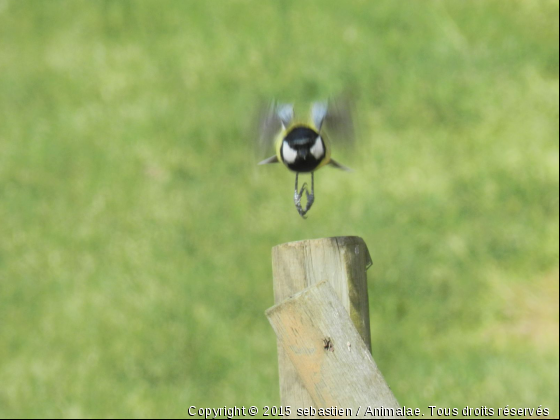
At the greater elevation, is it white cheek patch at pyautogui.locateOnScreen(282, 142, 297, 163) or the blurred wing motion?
the blurred wing motion

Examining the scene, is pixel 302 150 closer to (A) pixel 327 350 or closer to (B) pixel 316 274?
(B) pixel 316 274

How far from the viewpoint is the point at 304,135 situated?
3.06 meters

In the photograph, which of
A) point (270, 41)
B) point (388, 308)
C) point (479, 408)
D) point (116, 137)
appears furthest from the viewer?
point (270, 41)

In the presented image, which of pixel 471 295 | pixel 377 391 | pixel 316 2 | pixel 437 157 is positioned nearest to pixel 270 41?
Result: pixel 316 2

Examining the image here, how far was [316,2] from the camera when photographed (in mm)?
6828

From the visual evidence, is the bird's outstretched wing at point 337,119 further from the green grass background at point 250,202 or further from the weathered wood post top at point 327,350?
the green grass background at point 250,202

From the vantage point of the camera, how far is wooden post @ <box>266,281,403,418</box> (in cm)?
207

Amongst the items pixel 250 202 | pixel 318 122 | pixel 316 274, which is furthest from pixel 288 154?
pixel 250 202

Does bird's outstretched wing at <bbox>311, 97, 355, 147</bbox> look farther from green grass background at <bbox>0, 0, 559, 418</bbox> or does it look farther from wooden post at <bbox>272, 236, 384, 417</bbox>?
green grass background at <bbox>0, 0, 559, 418</bbox>

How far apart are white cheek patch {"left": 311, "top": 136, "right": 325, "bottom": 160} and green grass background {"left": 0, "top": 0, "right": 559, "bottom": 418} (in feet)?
6.96

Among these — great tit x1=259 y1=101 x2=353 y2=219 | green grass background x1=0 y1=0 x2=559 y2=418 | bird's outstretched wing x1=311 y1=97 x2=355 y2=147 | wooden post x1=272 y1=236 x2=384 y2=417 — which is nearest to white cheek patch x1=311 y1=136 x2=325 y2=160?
great tit x1=259 y1=101 x2=353 y2=219

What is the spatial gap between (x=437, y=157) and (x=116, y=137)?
8.52ft

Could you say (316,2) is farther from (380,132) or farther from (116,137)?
(116,137)

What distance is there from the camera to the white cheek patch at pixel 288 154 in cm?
306
